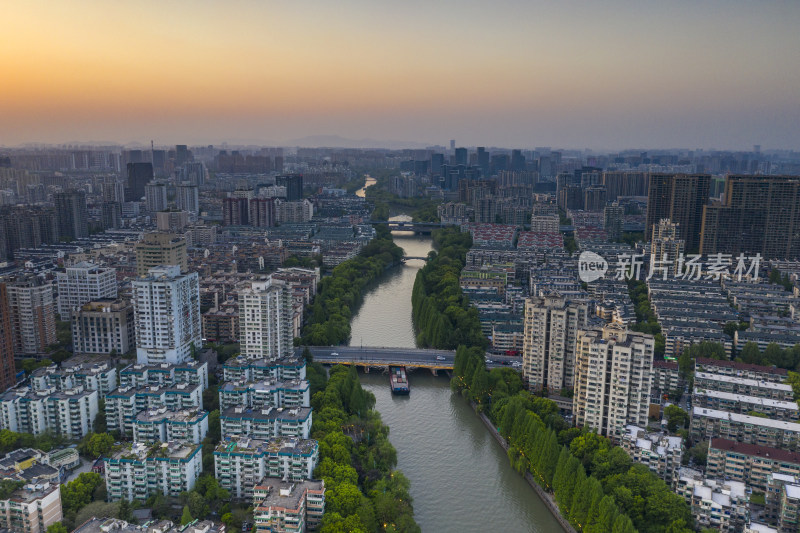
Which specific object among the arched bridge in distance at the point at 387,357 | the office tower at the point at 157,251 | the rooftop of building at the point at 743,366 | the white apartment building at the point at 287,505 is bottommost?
the arched bridge in distance at the point at 387,357

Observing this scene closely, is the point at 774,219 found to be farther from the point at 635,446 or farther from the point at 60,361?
the point at 60,361

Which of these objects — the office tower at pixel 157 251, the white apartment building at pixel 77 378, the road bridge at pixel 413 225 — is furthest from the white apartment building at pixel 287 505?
the road bridge at pixel 413 225

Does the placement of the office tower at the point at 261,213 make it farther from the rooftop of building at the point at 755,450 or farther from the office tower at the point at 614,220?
the rooftop of building at the point at 755,450

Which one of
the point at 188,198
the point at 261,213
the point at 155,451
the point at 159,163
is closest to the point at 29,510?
the point at 155,451

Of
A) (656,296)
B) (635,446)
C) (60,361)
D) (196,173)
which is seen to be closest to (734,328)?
(656,296)

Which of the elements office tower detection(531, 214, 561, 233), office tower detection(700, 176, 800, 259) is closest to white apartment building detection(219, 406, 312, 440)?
office tower detection(700, 176, 800, 259)
